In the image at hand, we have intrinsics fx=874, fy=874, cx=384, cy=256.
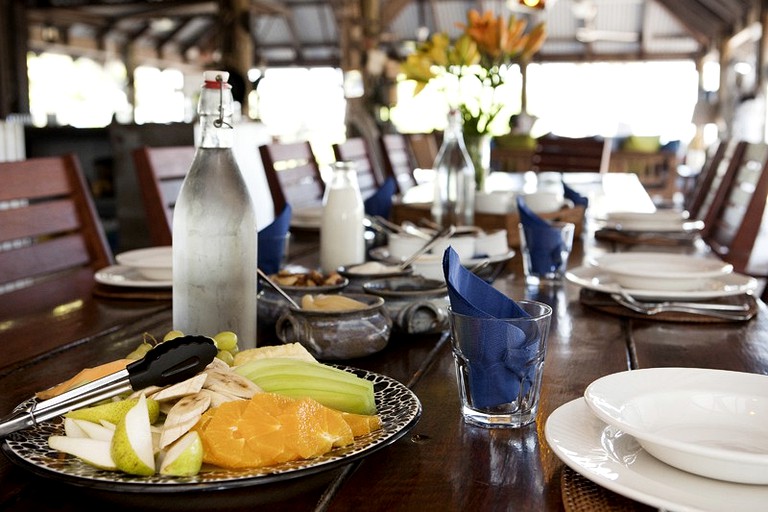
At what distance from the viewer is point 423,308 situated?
3.84ft

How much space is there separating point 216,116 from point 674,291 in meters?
0.84

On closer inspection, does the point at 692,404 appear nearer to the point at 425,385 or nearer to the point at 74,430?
the point at 425,385

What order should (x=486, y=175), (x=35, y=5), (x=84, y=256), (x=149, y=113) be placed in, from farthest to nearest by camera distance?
1. (x=149, y=113)
2. (x=35, y=5)
3. (x=486, y=175)
4. (x=84, y=256)

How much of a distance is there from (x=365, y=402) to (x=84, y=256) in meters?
1.38

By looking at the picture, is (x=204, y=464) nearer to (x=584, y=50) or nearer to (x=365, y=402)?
(x=365, y=402)

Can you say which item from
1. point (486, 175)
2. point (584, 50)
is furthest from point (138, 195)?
point (584, 50)

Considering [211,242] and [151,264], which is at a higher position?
[211,242]

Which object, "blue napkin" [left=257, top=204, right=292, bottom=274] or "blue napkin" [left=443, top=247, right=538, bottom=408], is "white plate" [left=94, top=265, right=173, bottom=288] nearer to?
"blue napkin" [left=257, top=204, right=292, bottom=274]

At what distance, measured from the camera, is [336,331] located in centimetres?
102

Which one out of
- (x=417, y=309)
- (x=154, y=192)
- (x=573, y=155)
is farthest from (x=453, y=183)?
(x=573, y=155)

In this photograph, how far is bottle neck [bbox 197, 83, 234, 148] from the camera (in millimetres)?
928

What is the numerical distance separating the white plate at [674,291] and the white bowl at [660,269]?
14 millimetres

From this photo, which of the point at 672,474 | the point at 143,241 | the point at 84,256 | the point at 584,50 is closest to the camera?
the point at 672,474

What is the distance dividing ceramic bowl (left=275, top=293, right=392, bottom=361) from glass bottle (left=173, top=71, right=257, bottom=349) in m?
0.07
